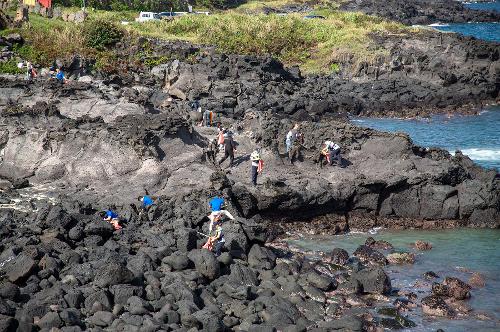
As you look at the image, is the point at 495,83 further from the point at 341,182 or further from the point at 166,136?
the point at 166,136

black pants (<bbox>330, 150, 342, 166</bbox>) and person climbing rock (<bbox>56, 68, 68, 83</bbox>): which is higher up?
person climbing rock (<bbox>56, 68, 68, 83</bbox>)

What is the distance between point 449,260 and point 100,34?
41241 mm

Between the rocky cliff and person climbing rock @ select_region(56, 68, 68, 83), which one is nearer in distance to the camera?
the rocky cliff

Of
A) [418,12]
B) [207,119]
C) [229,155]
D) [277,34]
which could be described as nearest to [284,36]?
[277,34]

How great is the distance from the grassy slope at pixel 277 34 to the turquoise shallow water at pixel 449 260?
34.6 m

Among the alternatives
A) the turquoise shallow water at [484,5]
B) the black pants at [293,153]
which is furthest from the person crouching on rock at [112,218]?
the turquoise shallow water at [484,5]

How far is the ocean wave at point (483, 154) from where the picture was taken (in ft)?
125

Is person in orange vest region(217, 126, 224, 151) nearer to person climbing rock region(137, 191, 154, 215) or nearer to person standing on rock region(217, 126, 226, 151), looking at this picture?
person standing on rock region(217, 126, 226, 151)

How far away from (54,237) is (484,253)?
49.6ft

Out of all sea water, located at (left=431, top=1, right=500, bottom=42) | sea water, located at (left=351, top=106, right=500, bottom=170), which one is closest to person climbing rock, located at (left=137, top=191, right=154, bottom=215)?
sea water, located at (left=351, top=106, right=500, bottom=170)

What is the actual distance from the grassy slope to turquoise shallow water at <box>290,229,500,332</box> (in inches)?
1363

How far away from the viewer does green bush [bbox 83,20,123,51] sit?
55.0 m

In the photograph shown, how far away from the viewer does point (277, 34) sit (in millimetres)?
67812

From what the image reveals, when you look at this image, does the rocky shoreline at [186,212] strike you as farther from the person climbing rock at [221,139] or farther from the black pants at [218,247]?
the person climbing rock at [221,139]
